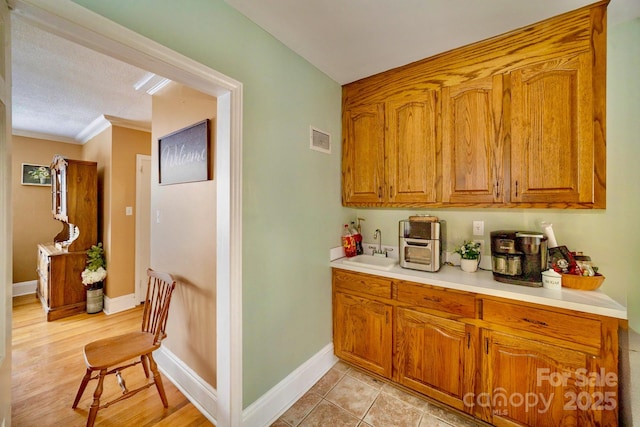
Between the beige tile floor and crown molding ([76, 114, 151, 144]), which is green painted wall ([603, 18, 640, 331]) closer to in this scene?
the beige tile floor

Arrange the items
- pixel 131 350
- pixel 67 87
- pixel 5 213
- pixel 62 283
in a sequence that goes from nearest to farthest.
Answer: pixel 5 213, pixel 131 350, pixel 67 87, pixel 62 283

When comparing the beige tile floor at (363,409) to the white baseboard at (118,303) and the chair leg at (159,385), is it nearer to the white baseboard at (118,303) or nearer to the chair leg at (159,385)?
the chair leg at (159,385)

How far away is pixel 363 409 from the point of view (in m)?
1.71

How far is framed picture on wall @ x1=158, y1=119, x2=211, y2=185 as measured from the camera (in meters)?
1.76

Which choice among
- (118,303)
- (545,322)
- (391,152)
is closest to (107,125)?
(118,303)

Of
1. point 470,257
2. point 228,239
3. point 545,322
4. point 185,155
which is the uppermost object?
point 185,155

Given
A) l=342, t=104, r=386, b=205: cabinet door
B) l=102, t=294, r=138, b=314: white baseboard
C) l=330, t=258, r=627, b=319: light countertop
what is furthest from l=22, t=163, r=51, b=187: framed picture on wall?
l=330, t=258, r=627, b=319: light countertop

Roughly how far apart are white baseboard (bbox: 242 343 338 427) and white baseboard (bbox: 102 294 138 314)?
112 inches

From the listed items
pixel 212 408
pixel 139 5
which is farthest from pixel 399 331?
pixel 139 5

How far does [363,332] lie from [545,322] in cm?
117

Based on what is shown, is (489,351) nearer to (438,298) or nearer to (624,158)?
(438,298)

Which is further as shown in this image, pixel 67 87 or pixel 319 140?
pixel 67 87

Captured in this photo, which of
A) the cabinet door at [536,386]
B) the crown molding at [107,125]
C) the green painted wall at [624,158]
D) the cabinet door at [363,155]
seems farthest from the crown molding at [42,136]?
the green painted wall at [624,158]

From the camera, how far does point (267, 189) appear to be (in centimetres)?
165
